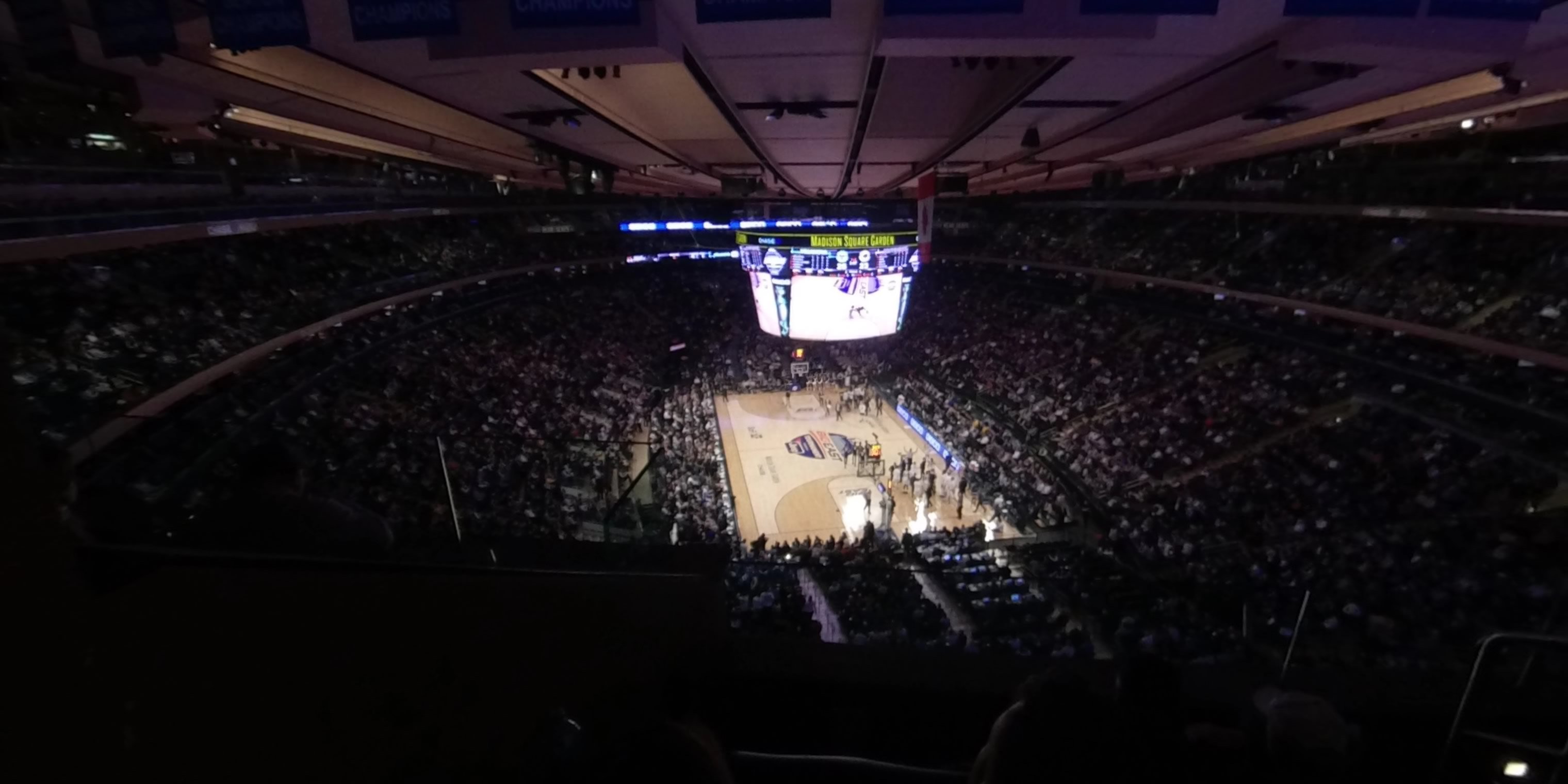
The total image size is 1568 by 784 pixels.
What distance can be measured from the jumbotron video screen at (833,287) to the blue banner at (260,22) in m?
16.0

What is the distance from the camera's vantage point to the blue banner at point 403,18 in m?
3.60

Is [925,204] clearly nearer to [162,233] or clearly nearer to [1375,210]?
[1375,210]

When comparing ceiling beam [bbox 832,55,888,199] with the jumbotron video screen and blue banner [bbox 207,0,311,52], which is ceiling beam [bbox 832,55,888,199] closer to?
blue banner [bbox 207,0,311,52]

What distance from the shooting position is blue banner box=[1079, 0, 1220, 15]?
10.5ft

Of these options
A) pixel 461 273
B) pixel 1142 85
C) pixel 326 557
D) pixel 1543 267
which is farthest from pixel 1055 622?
pixel 461 273

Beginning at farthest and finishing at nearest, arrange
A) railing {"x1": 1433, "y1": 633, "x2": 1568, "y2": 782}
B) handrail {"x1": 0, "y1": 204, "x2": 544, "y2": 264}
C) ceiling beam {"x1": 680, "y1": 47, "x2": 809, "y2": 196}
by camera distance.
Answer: handrail {"x1": 0, "y1": 204, "x2": 544, "y2": 264} < ceiling beam {"x1": 680, "y1": 47, "x2": 809, "y2": 196} < railing {"x1": 1433, "y1": 633, "x2": 1568, "y2": 782}

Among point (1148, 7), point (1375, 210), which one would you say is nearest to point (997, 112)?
point (1148, 7)

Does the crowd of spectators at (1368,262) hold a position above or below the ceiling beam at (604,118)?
below

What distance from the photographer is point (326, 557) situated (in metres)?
1.60

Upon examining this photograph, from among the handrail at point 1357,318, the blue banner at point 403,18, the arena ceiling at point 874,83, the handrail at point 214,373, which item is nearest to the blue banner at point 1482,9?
the arena ceiling at point 874,83

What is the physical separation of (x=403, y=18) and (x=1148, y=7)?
3.79m

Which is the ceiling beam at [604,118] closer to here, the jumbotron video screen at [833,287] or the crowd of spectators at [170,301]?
the crowd of spectators at [170,301]

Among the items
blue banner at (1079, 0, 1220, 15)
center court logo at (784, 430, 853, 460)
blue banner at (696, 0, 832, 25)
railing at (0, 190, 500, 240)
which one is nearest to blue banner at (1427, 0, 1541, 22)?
blue banner at (1079, 0, 1220, 15)

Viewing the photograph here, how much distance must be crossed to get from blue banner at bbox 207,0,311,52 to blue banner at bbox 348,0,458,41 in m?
0.36
